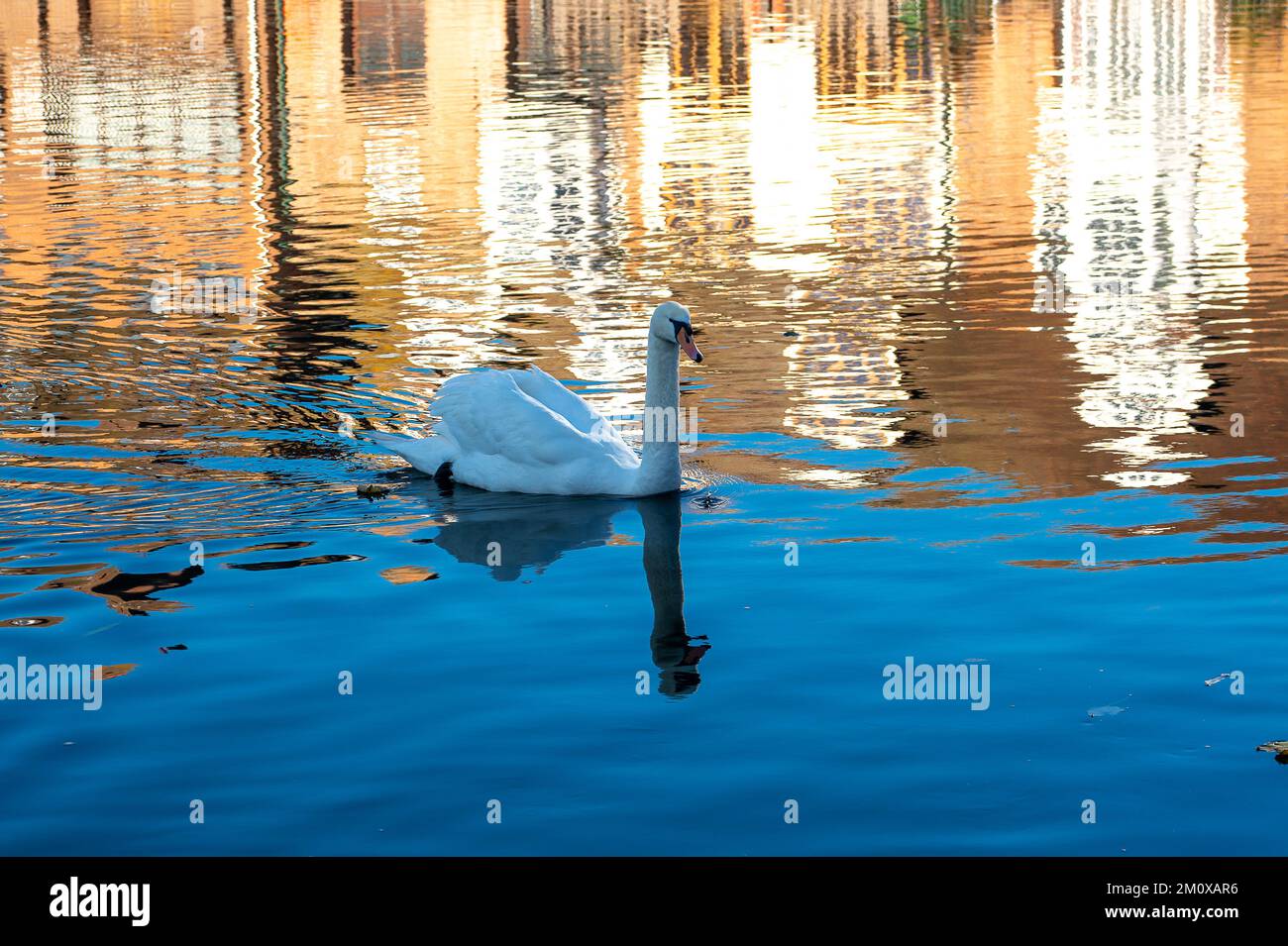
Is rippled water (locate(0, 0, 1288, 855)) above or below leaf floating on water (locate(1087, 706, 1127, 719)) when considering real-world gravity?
above

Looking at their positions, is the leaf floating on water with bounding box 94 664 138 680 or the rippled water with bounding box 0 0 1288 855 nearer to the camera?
the rippled water with bounding box 0 0 1288 855

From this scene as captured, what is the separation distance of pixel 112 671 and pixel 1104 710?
214 inches

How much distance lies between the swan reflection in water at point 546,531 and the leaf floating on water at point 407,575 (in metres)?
0.41

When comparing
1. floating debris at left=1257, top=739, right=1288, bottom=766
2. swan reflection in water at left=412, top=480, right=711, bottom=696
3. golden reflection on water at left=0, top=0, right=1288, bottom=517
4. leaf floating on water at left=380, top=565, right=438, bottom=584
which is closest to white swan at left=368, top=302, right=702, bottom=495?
swan reflection in water at left=412, top=480, right=711, bottom=696

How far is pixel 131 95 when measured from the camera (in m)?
47.5

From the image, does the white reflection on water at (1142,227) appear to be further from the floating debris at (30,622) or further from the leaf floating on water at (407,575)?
the floating debris at (30,622)

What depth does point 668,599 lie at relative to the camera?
38.7 feet

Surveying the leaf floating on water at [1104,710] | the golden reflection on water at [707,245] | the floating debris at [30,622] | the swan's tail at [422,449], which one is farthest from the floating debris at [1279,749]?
the swan's tail at [422,449]

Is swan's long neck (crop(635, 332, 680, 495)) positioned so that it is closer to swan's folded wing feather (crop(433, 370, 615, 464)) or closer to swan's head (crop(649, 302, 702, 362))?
swan's head (crop(649, 302, 702, 362))

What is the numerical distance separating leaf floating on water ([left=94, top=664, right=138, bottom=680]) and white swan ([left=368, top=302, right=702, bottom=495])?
13.6 feet

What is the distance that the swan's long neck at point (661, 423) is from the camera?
13.6 meters

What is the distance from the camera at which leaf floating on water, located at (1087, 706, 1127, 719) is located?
377 inches

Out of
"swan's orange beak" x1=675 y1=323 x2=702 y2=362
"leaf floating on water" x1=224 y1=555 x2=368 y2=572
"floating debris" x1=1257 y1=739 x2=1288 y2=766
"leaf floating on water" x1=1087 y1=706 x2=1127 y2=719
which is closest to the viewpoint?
"floating debris" x1=1257 y1=739 x2=1288 y2=766

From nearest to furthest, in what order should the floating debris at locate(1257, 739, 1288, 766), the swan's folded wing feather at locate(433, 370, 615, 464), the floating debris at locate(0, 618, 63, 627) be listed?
the floating debris at locate(1257, 739, 1288, 766), the floating debris at locate(0, 618, 63, 627), the swan's folded wing feather at locate(433, 370, 615, 464)
